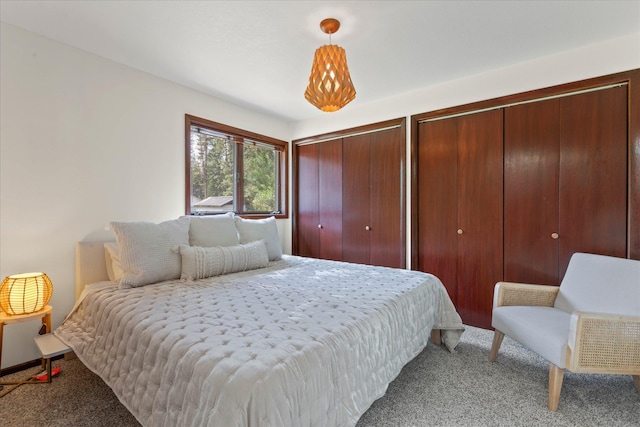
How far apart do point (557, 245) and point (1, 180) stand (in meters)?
4.32

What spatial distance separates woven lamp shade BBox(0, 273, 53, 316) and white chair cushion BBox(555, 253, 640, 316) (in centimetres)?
362

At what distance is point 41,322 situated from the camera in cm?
215

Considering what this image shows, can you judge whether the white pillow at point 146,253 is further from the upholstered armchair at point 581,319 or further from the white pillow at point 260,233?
the upholstered armchair at point 581,319

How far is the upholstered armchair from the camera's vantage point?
5.09ft

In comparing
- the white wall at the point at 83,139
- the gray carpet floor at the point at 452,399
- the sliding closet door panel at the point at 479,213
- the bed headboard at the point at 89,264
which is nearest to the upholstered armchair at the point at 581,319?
the gray carpet floor at the point at 452,399

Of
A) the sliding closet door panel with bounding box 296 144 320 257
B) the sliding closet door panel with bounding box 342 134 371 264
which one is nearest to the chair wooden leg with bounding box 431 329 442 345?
the sliding closet door panel with bounding box 342 134 371 264

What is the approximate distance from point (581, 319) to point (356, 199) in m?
2.51

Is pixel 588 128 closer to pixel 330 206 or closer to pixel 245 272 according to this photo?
pixel 330 206

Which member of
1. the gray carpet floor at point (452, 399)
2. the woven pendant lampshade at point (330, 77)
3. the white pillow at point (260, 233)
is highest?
the woven pendant lampshade at point (330, 77)

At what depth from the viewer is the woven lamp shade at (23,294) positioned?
1780mm

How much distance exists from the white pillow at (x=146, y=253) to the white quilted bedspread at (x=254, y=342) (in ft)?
0.31

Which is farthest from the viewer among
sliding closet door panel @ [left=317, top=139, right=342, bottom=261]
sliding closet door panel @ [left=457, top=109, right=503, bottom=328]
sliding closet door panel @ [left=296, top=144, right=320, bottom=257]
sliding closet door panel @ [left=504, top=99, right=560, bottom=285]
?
sliding closet door panel @ [left=296, top=144, right=320, bottom=257]

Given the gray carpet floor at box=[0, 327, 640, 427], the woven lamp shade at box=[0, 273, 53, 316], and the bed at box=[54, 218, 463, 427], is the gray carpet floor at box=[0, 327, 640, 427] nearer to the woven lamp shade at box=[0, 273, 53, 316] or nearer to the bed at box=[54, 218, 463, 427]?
the bed at box=[54, 218, 463, 427]

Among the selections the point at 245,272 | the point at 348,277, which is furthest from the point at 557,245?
the point at 245,272
